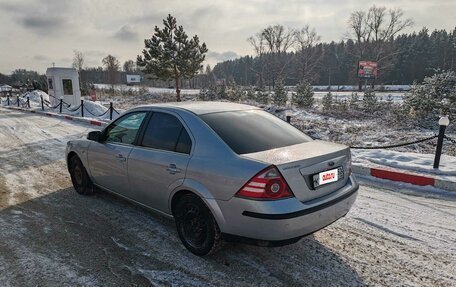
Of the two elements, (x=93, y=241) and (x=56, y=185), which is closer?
(x=93, y=241)

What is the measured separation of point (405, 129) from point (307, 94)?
25.8ft

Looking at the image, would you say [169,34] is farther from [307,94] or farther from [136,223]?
[136,223]

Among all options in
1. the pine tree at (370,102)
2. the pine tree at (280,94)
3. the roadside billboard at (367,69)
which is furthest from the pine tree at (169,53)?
the roadside billboard at (367,69)

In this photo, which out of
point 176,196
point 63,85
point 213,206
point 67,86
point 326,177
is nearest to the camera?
point 213,206

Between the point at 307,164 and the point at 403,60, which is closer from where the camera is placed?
the point at 307,164

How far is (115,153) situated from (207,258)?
189cm

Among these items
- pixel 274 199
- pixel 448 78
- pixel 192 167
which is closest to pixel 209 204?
pixel 192 167

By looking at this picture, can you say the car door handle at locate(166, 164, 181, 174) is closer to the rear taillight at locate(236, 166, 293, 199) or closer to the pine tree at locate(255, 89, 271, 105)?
the rear taillight at locate(236, 166, 293, 199)

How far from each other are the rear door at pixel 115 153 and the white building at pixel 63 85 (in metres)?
21.6

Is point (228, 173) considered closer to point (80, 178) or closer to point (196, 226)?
point (196, 226)

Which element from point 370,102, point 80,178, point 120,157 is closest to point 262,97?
point 370,102

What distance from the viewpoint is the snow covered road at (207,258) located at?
291 cm

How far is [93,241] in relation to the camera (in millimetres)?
3582

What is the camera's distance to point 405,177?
566 centimetres
